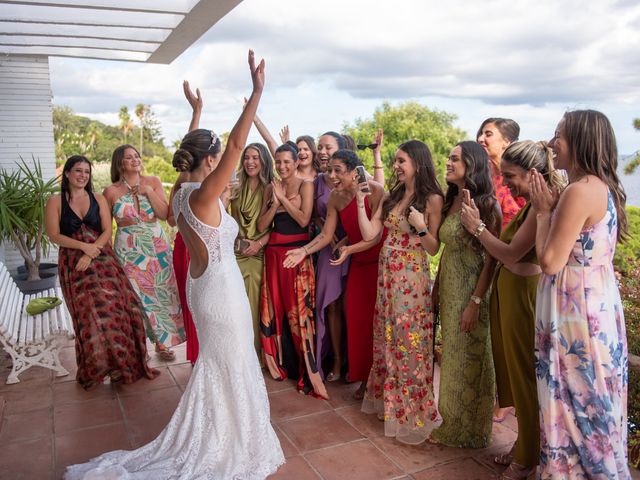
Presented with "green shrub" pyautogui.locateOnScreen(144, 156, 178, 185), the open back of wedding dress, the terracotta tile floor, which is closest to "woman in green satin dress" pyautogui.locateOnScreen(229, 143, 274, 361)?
the terracotta tile floor

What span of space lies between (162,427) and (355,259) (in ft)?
5.64

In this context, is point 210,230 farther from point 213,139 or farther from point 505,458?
point 505,458

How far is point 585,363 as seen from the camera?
232 cm

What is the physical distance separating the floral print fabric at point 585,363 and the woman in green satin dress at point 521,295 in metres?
0.33

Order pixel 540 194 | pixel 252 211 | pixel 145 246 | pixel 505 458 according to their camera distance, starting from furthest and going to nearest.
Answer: pixel 145 246, pixel 252 211, pixel 505 458, pixel 540 194

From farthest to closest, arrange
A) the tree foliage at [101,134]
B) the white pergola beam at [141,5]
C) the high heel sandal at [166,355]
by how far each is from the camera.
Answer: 1. the tree foliage at [101,134]
2. the white pergola beam at [141,5]
3. the high heel sandal at [166,355]

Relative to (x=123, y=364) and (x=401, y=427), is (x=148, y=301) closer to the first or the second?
(x=123, y=364)

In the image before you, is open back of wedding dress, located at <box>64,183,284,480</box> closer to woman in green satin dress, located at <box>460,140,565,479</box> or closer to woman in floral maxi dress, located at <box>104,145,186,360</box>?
woman in green satin dress, located at <box>460,140,565,479</box>

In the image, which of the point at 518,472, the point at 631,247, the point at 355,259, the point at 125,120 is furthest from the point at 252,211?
the point at 125,120

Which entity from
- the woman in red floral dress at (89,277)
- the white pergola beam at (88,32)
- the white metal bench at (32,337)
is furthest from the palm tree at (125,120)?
the woman in red floral dress at (89,277)

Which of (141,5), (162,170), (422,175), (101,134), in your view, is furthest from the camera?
(101,134)

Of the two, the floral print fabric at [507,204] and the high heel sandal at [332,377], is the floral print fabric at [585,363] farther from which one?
the high heel sandal at [332,377]

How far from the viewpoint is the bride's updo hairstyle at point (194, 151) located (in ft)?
9.29

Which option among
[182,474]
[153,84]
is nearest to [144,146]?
[153,84]
